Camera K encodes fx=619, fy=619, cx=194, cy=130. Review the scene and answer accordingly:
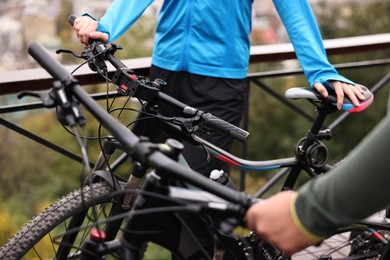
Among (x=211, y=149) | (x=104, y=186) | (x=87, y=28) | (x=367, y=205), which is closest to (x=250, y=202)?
(x=367, y=205)

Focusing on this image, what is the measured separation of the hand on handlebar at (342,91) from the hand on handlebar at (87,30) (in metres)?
0.76

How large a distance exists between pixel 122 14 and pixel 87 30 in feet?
0.88

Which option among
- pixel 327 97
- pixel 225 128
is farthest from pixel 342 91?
pixel 225 128

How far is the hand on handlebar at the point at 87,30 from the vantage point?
6.98 ft

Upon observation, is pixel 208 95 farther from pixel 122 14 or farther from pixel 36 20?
pixel 36 20

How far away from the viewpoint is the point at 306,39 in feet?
7.39

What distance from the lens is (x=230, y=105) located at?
7.97ft

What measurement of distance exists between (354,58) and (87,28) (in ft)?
67.1

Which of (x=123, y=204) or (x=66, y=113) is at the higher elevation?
(x=66, y=113)

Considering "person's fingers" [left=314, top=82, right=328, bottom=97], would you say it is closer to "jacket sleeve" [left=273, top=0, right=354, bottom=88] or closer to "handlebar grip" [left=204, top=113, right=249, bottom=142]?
"jacket sleeve" [left=273, top=0, right=354, bottom=88]

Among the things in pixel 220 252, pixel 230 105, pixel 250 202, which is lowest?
pixel 220 252

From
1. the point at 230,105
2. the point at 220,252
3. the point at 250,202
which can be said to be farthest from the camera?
the point at 230,105

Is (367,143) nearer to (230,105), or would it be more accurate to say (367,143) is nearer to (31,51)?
(31,51)

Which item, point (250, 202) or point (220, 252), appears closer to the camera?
point (250, 202)
